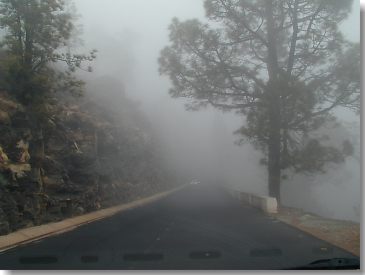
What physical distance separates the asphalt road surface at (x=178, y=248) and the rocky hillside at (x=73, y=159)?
8.63ft

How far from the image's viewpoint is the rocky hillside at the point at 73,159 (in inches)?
732

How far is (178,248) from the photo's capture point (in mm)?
12391

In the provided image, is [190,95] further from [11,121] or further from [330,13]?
[11,121]

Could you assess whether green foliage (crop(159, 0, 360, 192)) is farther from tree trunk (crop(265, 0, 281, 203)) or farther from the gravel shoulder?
the gravel shoulder

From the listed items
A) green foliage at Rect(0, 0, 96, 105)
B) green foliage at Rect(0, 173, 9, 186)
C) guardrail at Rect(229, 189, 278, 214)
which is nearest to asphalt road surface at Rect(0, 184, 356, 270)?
green foliage at Rect(0, 173, 9, 186)

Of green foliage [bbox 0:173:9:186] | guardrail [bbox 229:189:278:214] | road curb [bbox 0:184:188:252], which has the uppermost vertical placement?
green foliage [bbox 0:173:9:186]

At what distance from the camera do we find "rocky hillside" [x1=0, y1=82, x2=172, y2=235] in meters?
18.6

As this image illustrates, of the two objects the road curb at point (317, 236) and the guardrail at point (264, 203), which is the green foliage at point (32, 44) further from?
the road curb at point (317, 236)

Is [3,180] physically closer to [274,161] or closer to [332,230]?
[332,230]

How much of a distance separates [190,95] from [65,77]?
24.3 ft

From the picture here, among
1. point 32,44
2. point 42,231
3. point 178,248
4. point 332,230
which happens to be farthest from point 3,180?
point 332,230

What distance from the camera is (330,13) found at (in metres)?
24.8

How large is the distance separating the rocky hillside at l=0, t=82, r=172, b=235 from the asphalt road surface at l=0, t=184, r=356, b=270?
263cm

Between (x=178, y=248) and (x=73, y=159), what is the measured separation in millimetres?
14099
